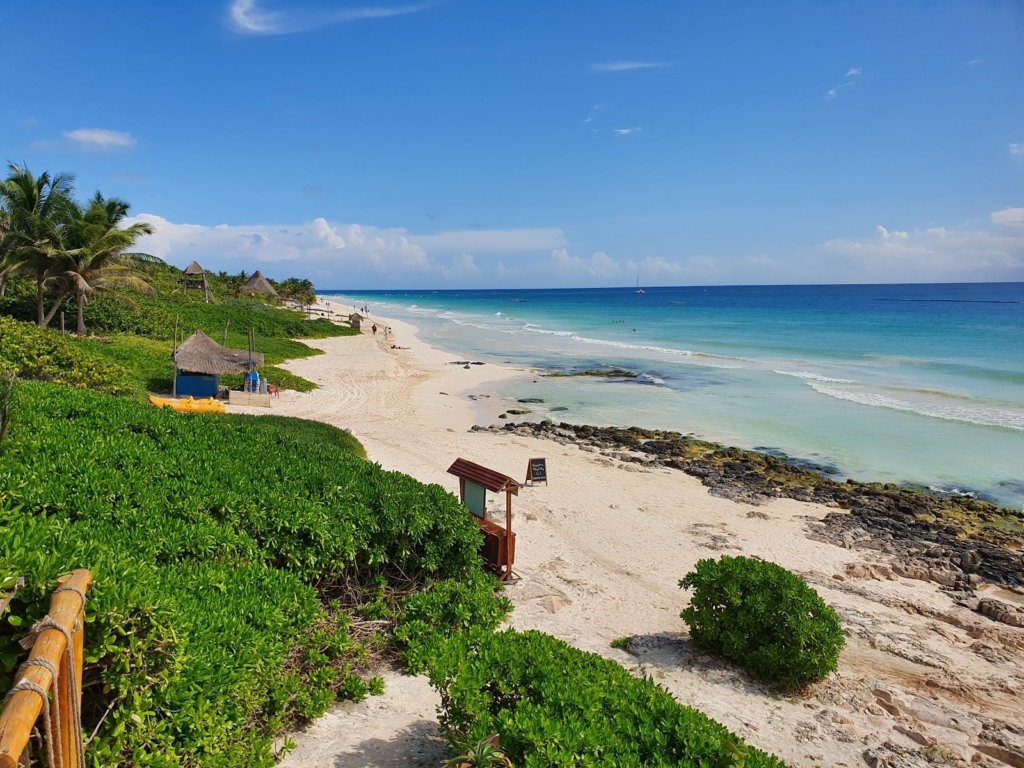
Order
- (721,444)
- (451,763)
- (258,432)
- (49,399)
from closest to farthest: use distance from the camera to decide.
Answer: (451,763) → (49,399) → (258,432) → (721,444)

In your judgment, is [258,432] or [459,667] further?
[258,432]

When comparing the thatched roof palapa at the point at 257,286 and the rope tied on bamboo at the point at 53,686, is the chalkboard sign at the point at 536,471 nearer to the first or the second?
the rope tied on bamboo at the point at 53,686

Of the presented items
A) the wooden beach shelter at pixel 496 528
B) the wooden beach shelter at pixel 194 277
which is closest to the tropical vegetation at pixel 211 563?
the wooden beach shelter at pixel 496 528

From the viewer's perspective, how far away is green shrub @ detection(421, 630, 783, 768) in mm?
3943

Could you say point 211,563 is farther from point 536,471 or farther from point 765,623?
point 536,471

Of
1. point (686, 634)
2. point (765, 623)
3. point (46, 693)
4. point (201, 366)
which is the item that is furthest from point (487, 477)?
Result: point (201, 366)

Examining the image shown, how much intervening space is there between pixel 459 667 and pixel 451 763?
0.99 m

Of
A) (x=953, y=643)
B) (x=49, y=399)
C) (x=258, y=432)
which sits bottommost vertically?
(x=953, y=643)

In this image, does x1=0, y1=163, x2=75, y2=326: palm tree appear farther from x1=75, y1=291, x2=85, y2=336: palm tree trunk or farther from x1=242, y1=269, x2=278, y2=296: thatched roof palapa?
x1=242, y1=269, x2=278, y2=296: thatched roof palapa

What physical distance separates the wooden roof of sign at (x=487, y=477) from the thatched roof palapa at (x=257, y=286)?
51378 millimetres

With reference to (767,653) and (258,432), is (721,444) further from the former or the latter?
(258,432)

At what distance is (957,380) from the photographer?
1288 inches

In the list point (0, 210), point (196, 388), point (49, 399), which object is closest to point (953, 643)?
point (49, 399)

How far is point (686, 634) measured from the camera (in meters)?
8.50
